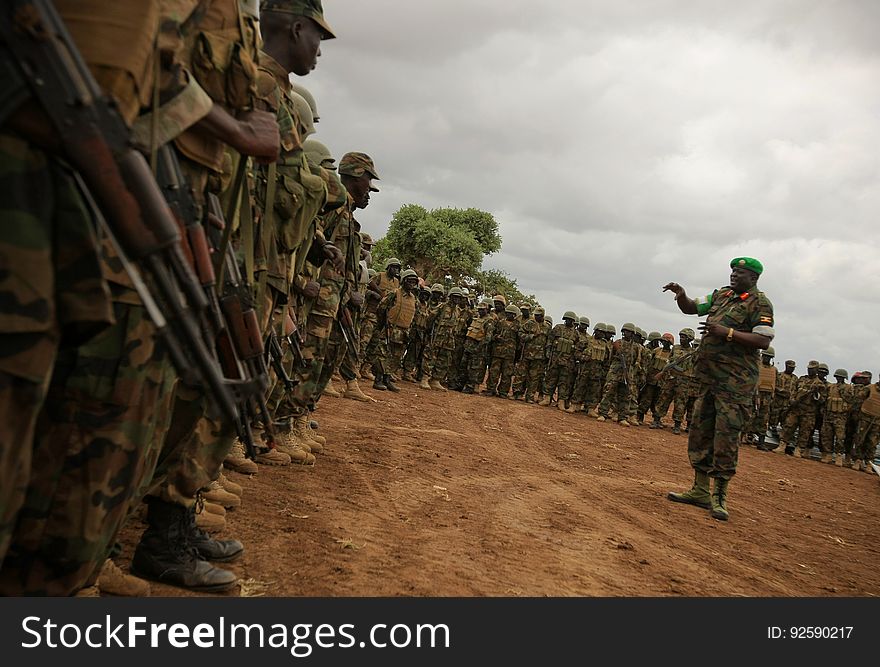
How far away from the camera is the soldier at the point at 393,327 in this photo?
14.1m

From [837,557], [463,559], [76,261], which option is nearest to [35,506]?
[76,261]

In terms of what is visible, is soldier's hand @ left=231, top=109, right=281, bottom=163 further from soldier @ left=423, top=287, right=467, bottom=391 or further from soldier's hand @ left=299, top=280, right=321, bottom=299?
soldier @ left=423, top=287, right=467, bottom=391

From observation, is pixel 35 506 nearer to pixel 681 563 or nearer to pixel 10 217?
pixel 10 217

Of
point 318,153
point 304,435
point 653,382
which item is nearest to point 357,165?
point 318,153

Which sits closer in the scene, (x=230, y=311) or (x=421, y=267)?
(x=230, y=311)

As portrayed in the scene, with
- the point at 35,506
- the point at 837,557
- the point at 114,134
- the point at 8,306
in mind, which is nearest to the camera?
the point at 8,306

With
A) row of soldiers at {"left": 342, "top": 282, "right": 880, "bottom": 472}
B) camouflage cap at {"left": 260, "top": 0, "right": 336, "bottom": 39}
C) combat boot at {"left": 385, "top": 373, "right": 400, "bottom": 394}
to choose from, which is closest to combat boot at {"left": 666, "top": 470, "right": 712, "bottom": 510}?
camouflage cap at {"left": 260, "top": 0, "right": 336, "bottom": 39}

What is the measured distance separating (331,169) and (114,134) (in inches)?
153

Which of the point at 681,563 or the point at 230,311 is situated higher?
the point at 230,311

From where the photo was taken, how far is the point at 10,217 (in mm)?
1510

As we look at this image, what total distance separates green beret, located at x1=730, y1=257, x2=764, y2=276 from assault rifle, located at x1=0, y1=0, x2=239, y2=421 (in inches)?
240

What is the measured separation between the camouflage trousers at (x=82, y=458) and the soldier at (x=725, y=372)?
227 inches

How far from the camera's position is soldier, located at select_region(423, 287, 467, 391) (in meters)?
16.7

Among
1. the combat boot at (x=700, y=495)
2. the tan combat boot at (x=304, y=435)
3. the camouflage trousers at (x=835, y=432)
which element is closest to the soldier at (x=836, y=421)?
the camouflage trousers at (x=835, y=432)
